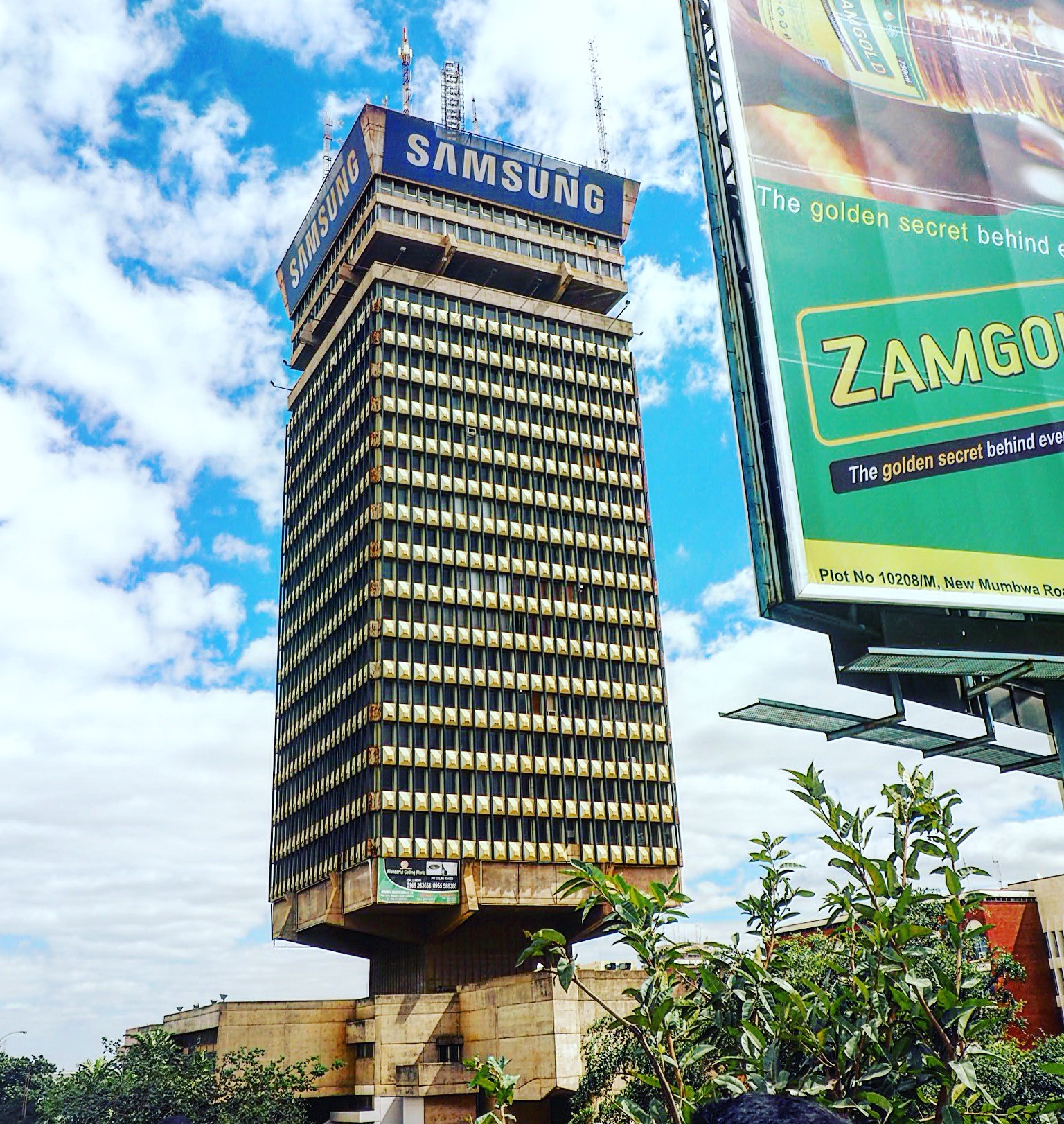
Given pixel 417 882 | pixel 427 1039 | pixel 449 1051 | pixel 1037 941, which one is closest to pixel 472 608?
pixel 417 882

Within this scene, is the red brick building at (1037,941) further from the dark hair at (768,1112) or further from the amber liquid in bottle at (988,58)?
the dark hair at (768,1112)

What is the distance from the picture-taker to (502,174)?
102 metres

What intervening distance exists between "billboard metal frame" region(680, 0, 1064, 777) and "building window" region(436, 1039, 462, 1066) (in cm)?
5855

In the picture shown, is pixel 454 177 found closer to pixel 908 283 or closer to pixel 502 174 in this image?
pixel 502 174

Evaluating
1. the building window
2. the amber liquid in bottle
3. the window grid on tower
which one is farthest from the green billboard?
the building window

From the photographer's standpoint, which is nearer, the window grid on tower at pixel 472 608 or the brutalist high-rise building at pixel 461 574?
the brutalist high-rise building at pixel 461 574

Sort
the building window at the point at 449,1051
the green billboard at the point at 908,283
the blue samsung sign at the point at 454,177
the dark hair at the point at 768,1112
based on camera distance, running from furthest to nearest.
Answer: the blue samsung sign at the point at 454,177 < the building window at the point at 449,1051 < the green billboard at the point at 908,283 < the dark hair at the point at 768,1112

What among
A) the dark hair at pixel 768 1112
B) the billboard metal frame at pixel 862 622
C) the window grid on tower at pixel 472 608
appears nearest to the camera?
the dark hair at pixel 768 1112

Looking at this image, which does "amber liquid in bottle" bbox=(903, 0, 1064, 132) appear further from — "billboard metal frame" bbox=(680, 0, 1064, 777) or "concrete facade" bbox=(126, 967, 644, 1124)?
"concrete facade" bbox=(126, 967, 644, 1124)

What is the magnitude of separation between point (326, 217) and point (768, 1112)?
4290 inches

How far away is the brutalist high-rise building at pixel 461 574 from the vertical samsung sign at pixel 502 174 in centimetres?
21

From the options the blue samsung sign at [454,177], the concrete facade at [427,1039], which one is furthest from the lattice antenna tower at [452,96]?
the concrete facade at [427,1039]

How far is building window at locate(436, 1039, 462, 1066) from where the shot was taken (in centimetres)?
7662

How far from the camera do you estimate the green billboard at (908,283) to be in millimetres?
25516
